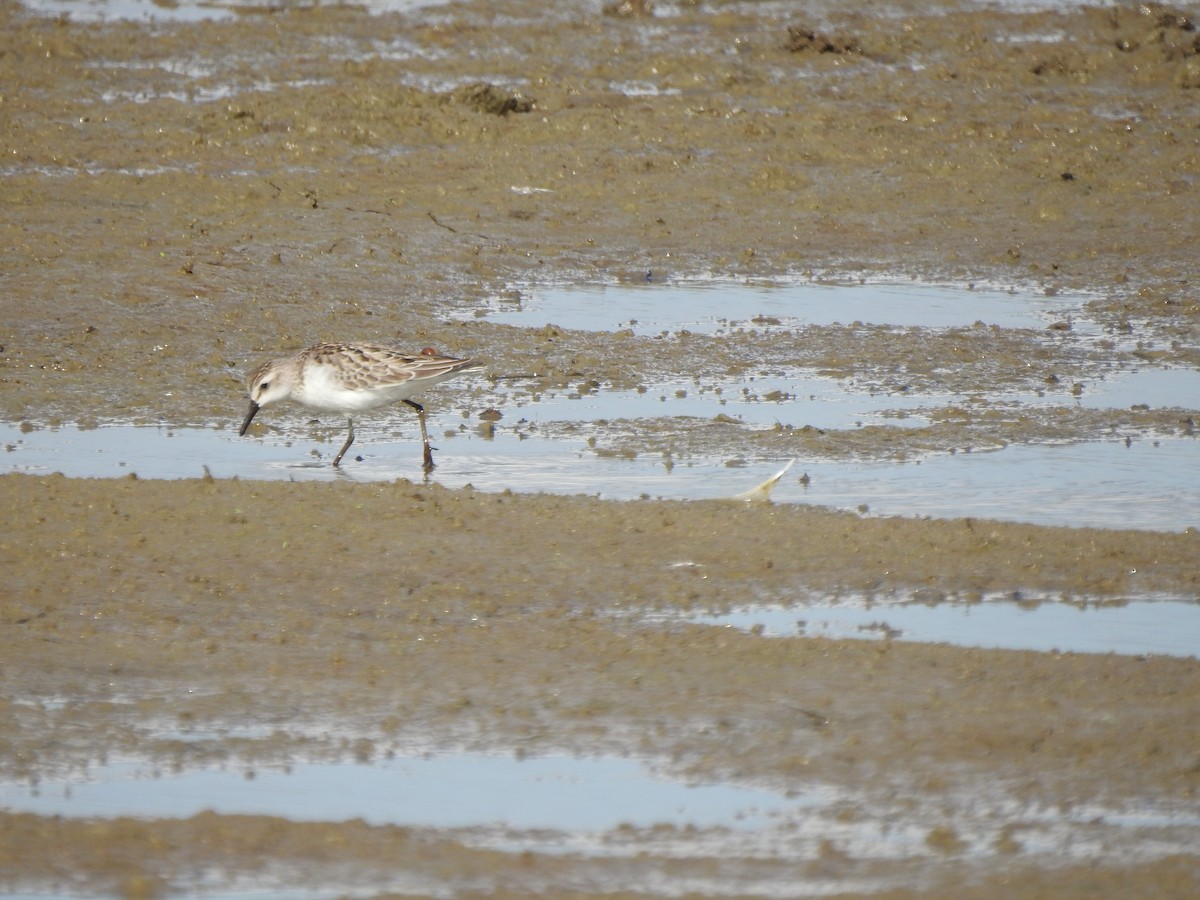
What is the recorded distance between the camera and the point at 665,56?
19.8 m

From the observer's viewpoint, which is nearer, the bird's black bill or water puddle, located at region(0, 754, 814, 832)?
water puddle, located at region(0, 754, 814, 832)

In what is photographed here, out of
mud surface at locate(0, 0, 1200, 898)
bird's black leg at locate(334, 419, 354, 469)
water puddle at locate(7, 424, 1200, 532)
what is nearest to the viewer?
mud surface at locate(0, 0, 1200, 898)

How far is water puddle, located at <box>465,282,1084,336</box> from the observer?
12.6 m

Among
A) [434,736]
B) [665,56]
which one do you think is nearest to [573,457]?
[434,736]

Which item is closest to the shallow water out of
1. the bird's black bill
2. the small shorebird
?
the small shorebird

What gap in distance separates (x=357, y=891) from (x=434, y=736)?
111cm

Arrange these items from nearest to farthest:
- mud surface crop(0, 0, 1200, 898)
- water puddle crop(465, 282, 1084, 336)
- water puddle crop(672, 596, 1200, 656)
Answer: mud surface crop(0, 0, 1200, 898), water puddle crop(672, 596, 1200, 656), water puddle crop(465, 282, 1084, 336)

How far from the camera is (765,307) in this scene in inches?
517

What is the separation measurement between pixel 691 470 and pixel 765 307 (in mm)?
3945

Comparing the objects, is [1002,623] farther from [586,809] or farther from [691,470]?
[691,470]

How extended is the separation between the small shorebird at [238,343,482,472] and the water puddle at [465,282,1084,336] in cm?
262

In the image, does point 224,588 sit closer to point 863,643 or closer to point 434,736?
point 434,736

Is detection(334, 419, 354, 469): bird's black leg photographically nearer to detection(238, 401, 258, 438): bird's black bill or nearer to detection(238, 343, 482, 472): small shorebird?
detection(238, 343, 482, 472): small shorebird

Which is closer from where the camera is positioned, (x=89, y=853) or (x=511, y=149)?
(x=89, y=853)
